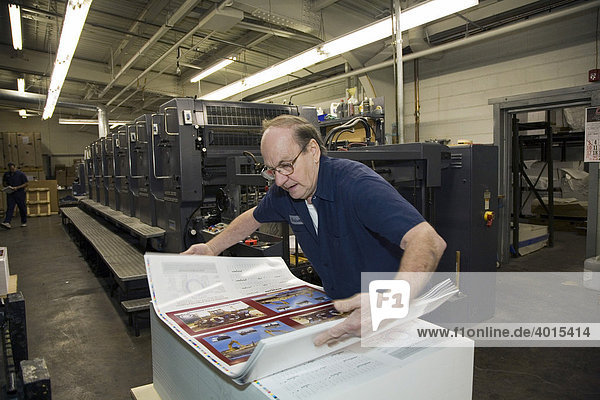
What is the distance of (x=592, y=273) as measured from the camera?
13.1 feet

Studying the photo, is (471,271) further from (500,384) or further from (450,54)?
(450,54)

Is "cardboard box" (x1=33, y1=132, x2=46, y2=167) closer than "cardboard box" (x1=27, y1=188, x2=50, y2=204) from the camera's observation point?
No

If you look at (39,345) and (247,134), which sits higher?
(247,134)

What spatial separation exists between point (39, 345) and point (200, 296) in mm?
2965

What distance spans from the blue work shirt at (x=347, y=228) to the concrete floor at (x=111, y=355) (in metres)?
1.66

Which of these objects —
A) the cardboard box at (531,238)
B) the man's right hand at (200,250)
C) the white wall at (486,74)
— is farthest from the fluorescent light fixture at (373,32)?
the man's right hand at (200,250)

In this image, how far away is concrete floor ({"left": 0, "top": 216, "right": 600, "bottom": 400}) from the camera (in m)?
2.46

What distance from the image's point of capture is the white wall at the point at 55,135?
15.4m

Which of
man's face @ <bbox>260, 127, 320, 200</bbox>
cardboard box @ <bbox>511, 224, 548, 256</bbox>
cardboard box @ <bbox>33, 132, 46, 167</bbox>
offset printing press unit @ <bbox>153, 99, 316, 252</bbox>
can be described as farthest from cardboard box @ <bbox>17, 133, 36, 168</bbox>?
man's face @ <bbox>260, 127, 320, 200</bbox>

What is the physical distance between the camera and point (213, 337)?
89 centimetres

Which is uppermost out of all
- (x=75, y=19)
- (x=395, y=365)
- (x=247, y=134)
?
(x=75, y=19)

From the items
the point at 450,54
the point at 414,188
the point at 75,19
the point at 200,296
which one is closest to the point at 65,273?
the point at 75,19

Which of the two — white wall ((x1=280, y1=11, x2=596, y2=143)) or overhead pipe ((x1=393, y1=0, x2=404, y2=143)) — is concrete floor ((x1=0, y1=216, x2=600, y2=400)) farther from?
white wall ((x1=280, y1=11, x2=596, y2=143))

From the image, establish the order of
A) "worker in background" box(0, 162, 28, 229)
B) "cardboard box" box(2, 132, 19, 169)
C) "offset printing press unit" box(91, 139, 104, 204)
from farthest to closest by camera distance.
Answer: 1. "cardboard box" box(2, 132, 19, 169)
2. "worker in background" box(0, 162, 28, 229)
3. "offset printing press unit" box(91, 139, 104, 204)
